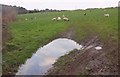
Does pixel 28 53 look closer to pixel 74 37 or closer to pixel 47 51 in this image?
pixel 47 51

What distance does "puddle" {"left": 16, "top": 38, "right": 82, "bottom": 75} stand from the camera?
3056 centimetres

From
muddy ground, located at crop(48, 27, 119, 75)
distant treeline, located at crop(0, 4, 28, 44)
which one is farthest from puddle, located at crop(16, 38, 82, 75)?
distant treeline, located at crop(0, 4, 28, 44)

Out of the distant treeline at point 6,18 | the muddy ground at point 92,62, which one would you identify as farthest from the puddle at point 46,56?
the distant treeline at point 6,18

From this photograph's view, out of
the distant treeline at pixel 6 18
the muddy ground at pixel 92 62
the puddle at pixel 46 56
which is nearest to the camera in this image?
the muddy ground at pixel 92 62

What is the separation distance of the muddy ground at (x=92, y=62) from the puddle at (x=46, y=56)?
127cm

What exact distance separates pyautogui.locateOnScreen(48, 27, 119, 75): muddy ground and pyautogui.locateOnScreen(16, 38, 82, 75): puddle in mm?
1273

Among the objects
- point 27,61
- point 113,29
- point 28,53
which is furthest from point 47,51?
point 113,29

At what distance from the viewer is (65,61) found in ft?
104

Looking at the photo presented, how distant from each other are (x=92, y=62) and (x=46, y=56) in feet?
30.4

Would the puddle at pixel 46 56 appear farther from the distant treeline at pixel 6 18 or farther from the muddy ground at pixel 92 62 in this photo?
the distant treeline at pixel 6 18

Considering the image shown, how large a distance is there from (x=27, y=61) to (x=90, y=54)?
740 cm

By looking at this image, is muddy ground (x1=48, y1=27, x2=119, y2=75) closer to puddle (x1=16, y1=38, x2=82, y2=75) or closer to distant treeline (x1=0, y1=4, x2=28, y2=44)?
puddle (x1=16, y1=38, x2=82, y2=75)

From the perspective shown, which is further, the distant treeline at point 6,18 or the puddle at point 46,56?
the distant treeline at point 6,18

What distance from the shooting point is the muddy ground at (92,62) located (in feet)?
84.8
